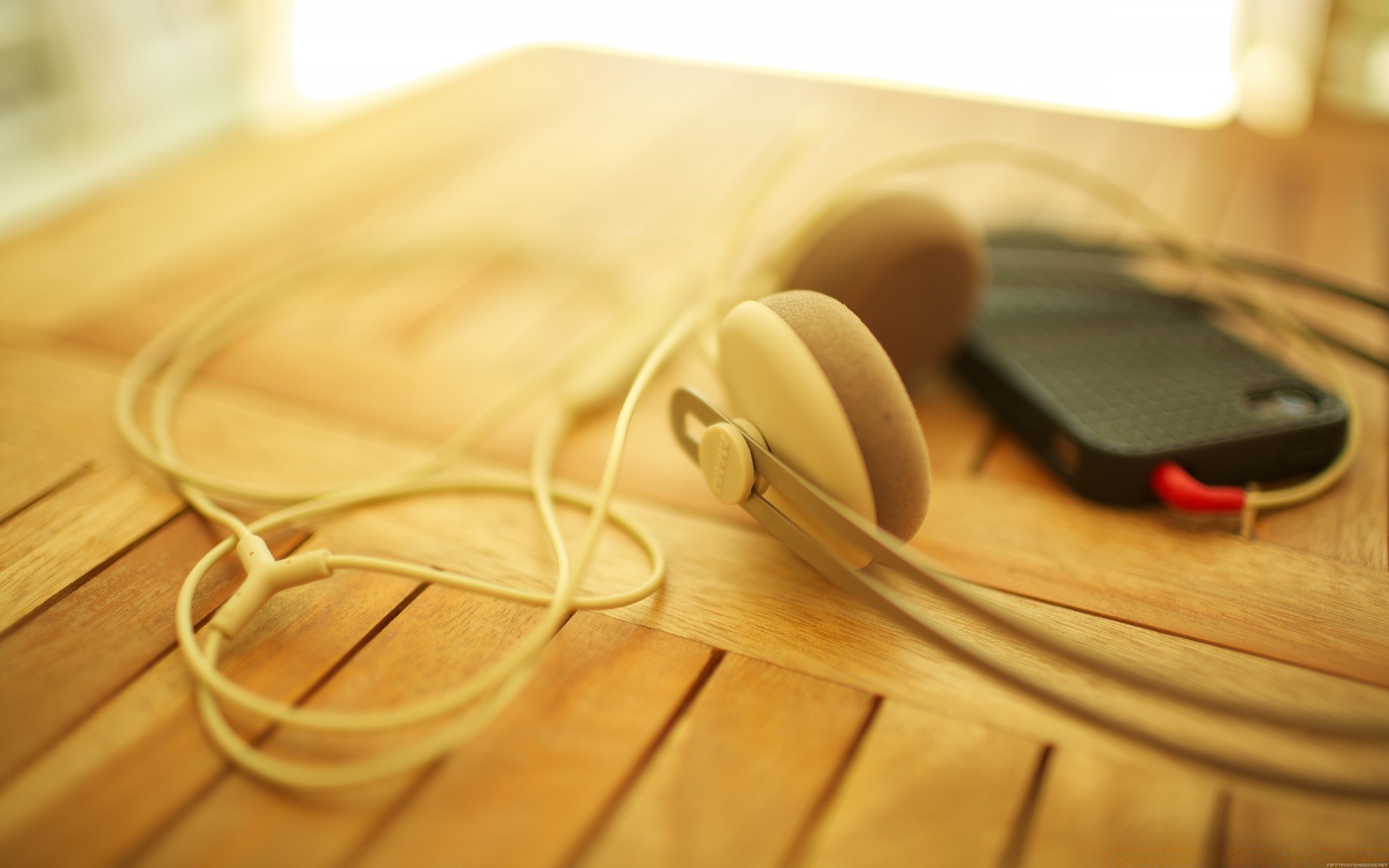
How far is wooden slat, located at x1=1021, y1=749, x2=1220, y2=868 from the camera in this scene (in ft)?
1.14

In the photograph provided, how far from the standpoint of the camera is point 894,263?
0.54 meters

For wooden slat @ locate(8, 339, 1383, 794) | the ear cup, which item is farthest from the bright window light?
wooden slat @ locate(8, 339, 1383, 794)

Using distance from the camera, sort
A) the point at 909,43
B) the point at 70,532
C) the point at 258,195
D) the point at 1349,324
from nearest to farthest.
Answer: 1. the point at 70,532
2. the point at 1349,324
3. the point at 258,195
4. the point at 909,43

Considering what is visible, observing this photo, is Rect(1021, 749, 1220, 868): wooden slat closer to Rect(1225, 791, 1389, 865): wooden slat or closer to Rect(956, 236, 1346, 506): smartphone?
Rect(1225, 791, 1389, 865): wooden slat

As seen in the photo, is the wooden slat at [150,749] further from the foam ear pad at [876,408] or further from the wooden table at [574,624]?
the foam ear pad at [876,408]

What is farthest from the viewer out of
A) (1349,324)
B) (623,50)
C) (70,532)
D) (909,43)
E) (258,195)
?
(909,43)

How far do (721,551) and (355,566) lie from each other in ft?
0.59

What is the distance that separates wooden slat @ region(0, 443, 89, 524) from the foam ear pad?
16.6 inches

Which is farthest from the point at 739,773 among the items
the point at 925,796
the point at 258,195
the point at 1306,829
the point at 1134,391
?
the point at 258,195

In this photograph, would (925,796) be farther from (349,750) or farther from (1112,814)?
(349,750)

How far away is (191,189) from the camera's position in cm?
93

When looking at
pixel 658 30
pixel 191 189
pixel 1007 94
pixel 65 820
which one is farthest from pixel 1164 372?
pixel 658 30

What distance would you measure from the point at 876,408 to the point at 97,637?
0.37 m

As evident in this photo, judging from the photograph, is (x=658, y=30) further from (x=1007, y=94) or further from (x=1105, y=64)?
(x=1105, y=64)
